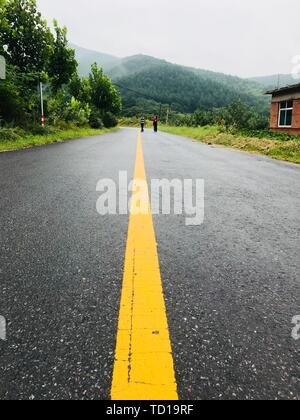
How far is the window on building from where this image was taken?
77.4 feet

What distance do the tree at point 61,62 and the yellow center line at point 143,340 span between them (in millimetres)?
22038

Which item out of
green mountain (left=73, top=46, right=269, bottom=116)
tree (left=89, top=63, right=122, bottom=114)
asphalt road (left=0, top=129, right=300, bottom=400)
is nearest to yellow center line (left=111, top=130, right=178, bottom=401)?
asphalt road (left=0, top=129, right=300, bottom=400)

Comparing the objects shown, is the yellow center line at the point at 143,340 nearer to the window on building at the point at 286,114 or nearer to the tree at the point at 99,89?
the window on building at the point at 286,114

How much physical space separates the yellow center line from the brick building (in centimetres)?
2358

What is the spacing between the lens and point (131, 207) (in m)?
3.23

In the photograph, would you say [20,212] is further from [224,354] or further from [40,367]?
[224,354]

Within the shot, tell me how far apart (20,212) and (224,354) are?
7.87 feet

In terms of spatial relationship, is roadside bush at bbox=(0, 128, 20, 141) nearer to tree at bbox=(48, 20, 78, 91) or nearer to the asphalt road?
the asphalt road

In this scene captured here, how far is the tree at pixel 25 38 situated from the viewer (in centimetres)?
1534

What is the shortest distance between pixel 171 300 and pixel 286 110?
86.0 feet

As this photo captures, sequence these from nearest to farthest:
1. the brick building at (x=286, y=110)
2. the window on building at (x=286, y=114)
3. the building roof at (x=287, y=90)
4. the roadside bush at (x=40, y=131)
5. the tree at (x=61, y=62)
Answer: the roadside bush at (x=40, y=131) → the tree at (x=61, y=62) → the building roof at (x=287, y=90) → the brick building at (x=286, y=110) → the window on building at (x=286, y=114)

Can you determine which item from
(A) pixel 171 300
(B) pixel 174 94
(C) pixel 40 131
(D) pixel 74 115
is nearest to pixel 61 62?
(D) pixel 74 115

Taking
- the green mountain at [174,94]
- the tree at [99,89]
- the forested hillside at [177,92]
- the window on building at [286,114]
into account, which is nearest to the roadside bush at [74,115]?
the tree at [99,89]

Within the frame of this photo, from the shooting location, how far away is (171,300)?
145 centimetres
